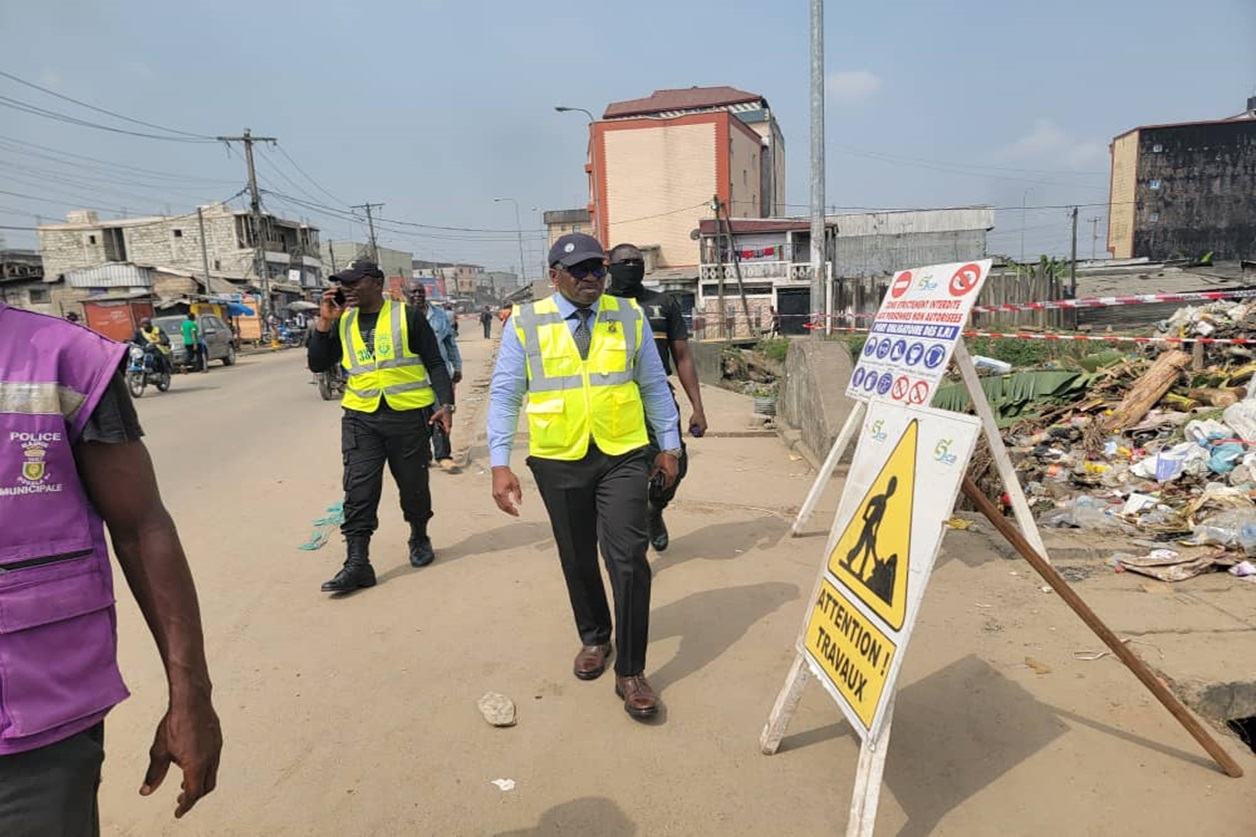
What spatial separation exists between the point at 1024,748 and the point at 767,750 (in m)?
0.90

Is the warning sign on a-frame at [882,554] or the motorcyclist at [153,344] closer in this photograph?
the warning sign on a-frame at [882,554]

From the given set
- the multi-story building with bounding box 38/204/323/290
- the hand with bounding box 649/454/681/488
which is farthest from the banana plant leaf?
the multi-story building with bounding box 38/204/323/290

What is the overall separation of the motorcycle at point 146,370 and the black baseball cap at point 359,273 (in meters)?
12.7

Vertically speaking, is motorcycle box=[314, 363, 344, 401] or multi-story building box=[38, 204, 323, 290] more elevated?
multi-story building box=[38, 204, 323, 290]

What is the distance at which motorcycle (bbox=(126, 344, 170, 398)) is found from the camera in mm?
Answer: 14820

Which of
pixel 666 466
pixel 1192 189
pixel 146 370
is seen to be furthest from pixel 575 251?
pixel 1192 189

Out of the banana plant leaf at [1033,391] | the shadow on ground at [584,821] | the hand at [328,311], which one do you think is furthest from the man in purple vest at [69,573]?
the banana plant leaf at [1033,391]

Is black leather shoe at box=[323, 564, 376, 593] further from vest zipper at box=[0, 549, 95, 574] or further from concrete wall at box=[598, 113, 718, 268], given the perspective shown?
concrete wall at box=[598, 113, 718, 268]

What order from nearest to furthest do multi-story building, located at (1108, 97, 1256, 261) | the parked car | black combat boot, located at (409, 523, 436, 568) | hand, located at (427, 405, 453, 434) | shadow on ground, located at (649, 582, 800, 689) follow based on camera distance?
shadow on ground, located at (649, 582, 800, 689) < hand, located at (427, 405, 453, 434) < black combat boot, located at (409, 523, 436, 568) < the parked car < multi-story building, located at (1108, 97, 1256, 261)

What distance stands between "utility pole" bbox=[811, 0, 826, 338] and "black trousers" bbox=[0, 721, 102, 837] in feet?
37.9

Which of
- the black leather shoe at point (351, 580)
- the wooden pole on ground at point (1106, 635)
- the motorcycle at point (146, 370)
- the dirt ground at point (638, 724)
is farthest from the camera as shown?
the motorcycle at point (146, 370)

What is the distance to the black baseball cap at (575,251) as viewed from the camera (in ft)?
9.84

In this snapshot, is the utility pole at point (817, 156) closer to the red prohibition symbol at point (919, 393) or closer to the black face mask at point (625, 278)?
the black face mask at point (625, 278)

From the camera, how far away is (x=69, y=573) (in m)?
1.31
